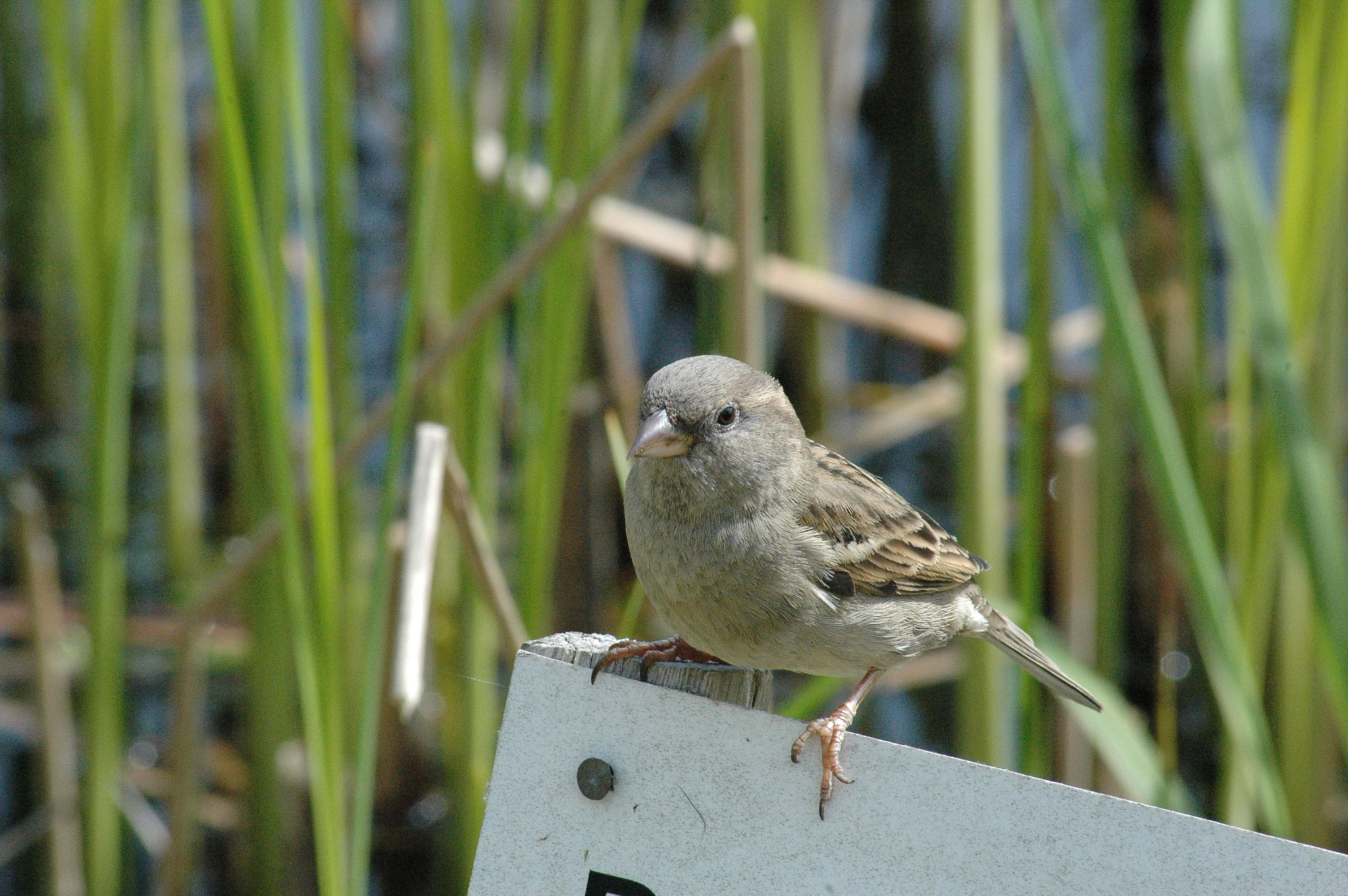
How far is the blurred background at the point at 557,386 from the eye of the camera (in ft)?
5.45

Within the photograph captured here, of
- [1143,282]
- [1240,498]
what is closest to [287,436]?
[1240,498]

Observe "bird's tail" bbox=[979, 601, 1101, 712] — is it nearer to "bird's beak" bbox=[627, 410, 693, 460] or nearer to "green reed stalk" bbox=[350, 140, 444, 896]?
"bird's beak" bbox=[627, 410, 693, 460]

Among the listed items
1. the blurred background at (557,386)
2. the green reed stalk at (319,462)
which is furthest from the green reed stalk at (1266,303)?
the green reed stalk at (319,462)

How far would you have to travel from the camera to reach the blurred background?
1662 millimetres

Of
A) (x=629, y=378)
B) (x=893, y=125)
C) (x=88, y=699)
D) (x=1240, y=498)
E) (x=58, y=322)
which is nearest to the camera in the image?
(x=1240, y=498)

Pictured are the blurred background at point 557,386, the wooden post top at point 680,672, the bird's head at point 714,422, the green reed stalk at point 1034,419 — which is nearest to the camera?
the wooden post top at point 680,672

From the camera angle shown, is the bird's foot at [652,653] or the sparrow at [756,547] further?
the sparrow at [756,547]

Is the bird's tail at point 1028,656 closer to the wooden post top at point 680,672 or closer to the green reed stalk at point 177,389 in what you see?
the wooden post top at point 680,672

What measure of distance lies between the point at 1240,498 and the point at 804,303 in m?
1.43

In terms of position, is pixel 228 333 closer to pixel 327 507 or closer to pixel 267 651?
pixel 267 651

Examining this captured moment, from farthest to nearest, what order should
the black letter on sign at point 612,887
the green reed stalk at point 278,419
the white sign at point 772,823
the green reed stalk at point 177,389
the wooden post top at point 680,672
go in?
1. the green reed stalk at point 177,389
2. the green reed stalk at point 278,419
3. the wooden post top at point 680,672
4. the black letter on sign at point 612,887
5. the white sign at point 772,823

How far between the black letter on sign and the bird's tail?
32.2 inches

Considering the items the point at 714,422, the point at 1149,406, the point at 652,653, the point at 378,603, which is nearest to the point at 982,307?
the point at 1149,406

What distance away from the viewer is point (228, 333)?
287 cm
